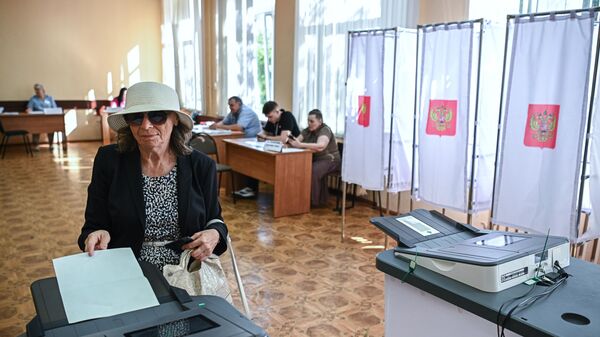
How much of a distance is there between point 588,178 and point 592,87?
0.48 meters

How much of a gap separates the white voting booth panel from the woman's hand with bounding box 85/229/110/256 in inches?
35.5

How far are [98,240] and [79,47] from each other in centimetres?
954

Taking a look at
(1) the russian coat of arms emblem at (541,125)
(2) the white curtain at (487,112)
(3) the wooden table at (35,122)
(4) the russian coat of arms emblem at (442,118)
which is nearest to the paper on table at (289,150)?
(4) the russian coat of arms emblem at (442,118)

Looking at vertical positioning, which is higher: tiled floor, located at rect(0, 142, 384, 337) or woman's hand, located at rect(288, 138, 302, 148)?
woman's hand, located at rect(288, 138, 302, 148)

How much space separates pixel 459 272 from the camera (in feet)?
4.33

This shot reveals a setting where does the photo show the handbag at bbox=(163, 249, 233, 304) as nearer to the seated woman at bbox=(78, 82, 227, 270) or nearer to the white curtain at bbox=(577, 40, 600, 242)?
the seated woman at bbox=(78, 82, 227, 270)

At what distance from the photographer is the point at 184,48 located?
9516 mm

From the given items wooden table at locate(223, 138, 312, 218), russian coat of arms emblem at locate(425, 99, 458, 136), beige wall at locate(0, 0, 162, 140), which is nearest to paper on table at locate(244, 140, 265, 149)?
wooden table at locate(223, 138, 312, 218)

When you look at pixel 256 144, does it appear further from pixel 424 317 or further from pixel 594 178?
pixel 424 317

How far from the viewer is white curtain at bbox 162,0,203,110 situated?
29.1 feet

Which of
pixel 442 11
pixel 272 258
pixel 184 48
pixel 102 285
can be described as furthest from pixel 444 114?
pixel 184 48

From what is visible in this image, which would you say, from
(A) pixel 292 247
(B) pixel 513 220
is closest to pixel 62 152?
(A) pixel 292 247

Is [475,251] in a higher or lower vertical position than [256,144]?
higher

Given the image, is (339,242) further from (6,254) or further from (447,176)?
(6,254)
